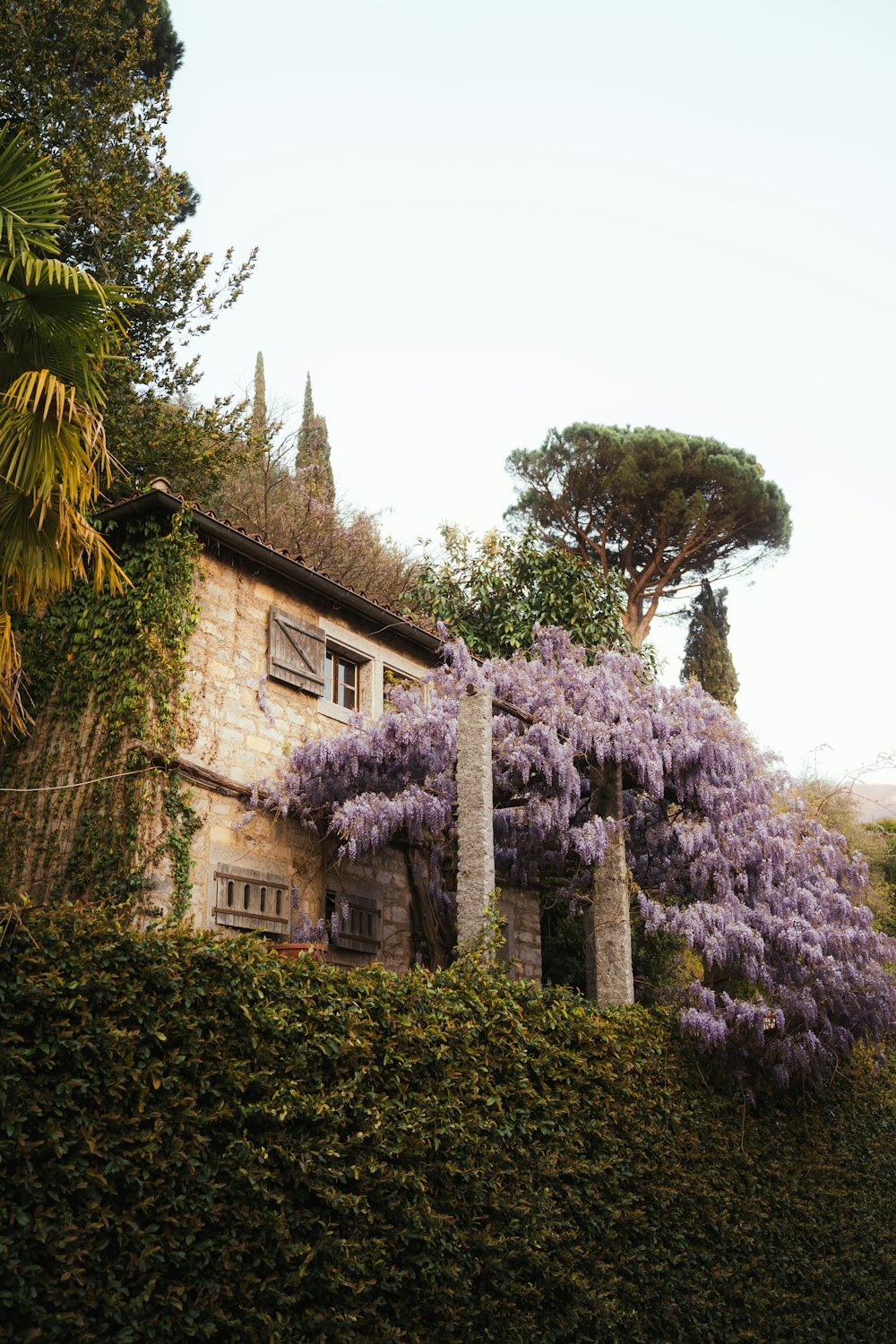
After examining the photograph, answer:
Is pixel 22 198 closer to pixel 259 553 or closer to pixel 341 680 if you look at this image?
pixel 259 553

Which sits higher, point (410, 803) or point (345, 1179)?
point (410, 803)

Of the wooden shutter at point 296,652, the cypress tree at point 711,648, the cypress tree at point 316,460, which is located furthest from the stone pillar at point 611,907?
the cypress tree at point 711,648

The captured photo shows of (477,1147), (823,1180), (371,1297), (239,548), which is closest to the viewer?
(371,1297)

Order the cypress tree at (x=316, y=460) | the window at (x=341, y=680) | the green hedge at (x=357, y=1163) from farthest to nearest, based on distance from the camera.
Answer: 1. the cypress tree at (x=316, y=460)
2. the window at (x=341, y=680)
3. the green hedge at (x=357, y=1163)

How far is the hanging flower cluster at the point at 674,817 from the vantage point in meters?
9.13

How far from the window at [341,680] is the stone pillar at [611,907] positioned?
2875mm

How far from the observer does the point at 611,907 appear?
29.5ft

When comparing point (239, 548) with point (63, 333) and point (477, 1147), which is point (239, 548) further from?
point (477, 1147)

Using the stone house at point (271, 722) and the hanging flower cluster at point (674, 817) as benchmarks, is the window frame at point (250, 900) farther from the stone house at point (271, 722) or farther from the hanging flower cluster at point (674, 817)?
the hanging flower cluster at point (674, 817)

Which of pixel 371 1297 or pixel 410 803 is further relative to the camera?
pixel 410 803

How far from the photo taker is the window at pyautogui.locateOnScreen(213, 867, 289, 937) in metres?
9.10

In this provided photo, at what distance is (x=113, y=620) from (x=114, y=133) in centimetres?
815

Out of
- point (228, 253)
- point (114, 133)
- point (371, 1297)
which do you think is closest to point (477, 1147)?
point (371, 1297)

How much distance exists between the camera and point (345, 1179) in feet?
16.6
